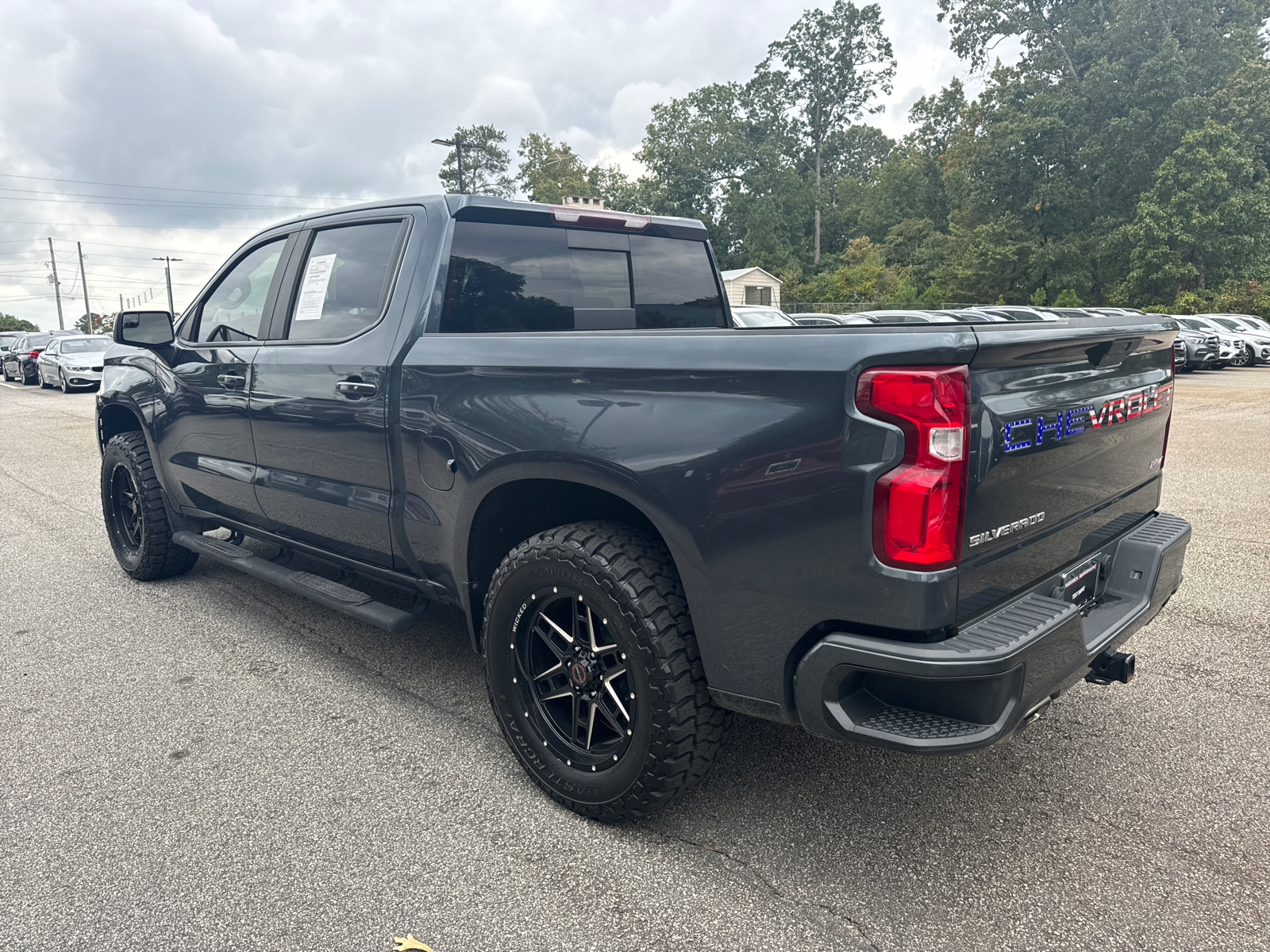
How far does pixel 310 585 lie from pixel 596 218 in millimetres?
1991

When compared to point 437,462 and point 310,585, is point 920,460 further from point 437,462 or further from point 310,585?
point 310,585

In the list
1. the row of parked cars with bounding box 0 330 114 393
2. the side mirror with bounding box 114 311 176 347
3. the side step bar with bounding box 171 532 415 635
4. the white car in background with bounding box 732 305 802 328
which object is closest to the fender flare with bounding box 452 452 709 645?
the side step bar with bounding box 171 532 415 635

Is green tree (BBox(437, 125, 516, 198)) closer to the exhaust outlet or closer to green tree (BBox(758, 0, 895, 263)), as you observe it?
green tree (BBox(758, 0, 895, 263))

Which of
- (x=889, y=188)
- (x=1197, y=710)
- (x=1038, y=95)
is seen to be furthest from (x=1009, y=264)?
(x=1197, y=710)

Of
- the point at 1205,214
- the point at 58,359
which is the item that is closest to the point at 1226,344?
the point at 1205,214

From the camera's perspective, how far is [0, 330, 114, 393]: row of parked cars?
2252 centimetres

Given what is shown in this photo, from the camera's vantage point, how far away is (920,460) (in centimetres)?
198

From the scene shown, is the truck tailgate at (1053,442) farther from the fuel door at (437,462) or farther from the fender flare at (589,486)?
the fuel door at (437,462)

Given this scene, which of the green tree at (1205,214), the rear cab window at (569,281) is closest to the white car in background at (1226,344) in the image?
the green tree at (1205,214)

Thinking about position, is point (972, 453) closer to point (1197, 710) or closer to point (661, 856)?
point (661, 856)

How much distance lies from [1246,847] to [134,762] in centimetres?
356

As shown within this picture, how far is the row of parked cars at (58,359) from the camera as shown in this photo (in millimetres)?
22516

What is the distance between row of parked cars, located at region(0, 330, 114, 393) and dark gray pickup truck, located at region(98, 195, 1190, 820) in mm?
20680

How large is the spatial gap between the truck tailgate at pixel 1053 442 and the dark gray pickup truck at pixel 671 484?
1 cm
